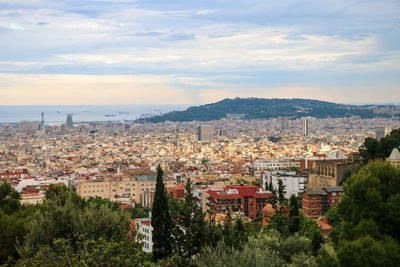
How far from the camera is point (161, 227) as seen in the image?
36.2ft

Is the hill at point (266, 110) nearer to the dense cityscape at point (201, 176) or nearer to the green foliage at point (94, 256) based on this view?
the dense cityscape at point (201, 176)

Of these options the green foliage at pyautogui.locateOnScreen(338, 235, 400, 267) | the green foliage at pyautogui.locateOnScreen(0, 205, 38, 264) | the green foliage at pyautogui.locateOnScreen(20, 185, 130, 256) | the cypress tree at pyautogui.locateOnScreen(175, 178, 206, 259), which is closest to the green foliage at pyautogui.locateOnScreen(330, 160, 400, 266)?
the green foliage at pyautogui.locateOnScreen(338, 235, 400, 267)

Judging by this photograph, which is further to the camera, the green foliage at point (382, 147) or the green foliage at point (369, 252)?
the green foliage at point (382, 147)

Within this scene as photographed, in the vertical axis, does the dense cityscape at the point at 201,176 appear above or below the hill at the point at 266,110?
below

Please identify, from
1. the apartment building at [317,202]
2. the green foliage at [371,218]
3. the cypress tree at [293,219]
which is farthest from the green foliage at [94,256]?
the apartment building at [317,202]

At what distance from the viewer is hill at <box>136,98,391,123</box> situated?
170625 mm

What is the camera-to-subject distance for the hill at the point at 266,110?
17062 centimetres

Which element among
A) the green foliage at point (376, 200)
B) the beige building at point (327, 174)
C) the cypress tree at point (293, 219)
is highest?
the green foliage at point (376, 200)

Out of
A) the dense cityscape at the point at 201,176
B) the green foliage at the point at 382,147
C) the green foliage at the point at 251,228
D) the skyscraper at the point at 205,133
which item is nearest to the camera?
the green foliage at the point at 251,228

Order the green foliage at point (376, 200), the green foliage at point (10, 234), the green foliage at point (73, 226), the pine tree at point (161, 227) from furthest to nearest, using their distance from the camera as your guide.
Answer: the green foliage at point (10, 234)
the green foliage at point (73, 226)
the pine tree at point (161, 227)
the green foliage at point (376, 200)

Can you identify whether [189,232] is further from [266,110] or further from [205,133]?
[266,110]

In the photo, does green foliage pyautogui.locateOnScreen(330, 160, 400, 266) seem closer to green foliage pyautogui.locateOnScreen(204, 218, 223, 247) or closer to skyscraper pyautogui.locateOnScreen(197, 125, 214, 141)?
green foliage pyautogui.locateOnScreen(204, 218, 223, 247)

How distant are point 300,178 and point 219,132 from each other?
110 meters

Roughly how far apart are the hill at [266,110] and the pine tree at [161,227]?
525 ft
